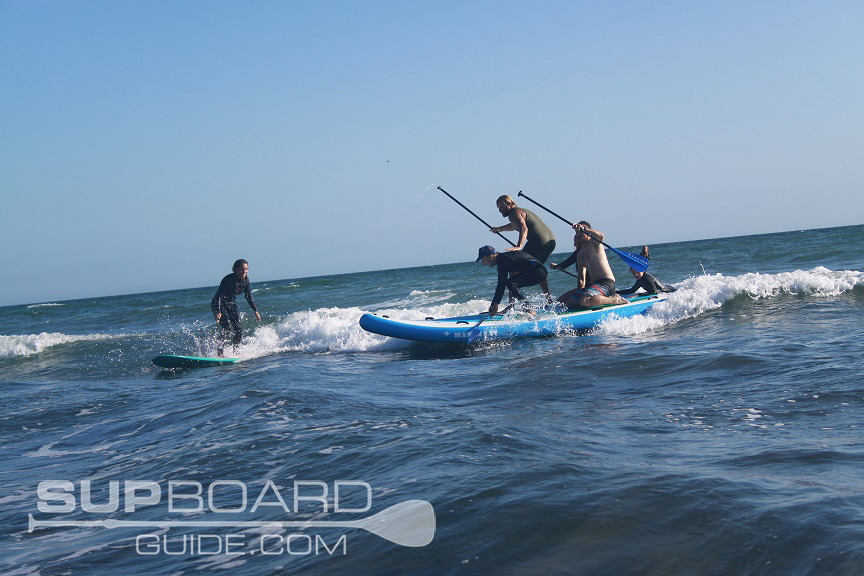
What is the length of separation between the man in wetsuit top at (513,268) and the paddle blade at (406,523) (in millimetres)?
6473

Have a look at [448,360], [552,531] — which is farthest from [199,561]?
[448,360]

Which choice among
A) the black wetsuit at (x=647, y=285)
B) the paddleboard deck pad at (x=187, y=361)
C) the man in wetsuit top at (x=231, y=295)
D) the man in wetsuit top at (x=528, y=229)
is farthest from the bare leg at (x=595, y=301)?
the paddleboard deck pad at (x=187, y=361)

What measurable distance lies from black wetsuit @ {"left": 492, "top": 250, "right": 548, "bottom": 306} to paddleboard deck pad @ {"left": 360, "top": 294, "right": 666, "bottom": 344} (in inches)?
17.9

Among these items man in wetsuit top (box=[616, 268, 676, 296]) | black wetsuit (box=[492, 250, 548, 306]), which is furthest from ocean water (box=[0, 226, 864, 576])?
man in wetsuit top (box=[616, 268, 676, 296])

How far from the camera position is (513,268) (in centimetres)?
1007

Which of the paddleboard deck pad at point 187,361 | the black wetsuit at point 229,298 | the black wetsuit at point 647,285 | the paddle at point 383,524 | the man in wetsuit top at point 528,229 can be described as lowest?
the paddle at point 383,524

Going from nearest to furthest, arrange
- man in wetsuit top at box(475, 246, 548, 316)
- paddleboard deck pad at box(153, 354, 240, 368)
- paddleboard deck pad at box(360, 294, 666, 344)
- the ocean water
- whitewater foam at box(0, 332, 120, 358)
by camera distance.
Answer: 1. the ocean water
2. man in wetsuit top at box(475, 246, 548, 316)
3. paddleboard deck pad at box(360, 294, 666, 344)
4. paddleboard deck pad at box(153, 354, 240, 368)
5. whitewater foam at box(0, 332, 120, 358)

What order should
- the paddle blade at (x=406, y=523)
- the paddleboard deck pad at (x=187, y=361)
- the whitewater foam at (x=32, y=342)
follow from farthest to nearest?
the whitewater foam at (x=32, y=342)
the paddleboard deck pad at (x=187, y=361)
the paddle blade at (x=406, y=523)

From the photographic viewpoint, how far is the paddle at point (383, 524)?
3.08 metres

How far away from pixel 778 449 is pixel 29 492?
4941 mm

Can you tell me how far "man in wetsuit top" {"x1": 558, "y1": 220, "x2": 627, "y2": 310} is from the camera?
35.0ft

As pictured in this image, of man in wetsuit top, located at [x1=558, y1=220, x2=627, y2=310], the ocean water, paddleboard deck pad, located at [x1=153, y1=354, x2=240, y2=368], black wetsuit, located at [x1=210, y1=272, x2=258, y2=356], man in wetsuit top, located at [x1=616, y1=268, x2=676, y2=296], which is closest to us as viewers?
the ocean water

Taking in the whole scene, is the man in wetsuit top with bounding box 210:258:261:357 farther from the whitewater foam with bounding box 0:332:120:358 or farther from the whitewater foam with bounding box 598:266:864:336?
the whitewater foam with bounding box 0:332:120:358

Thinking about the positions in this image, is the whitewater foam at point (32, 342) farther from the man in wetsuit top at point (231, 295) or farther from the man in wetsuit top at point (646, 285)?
the man in wetsuit top at point (646, 285)
